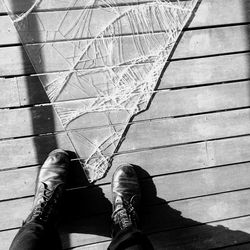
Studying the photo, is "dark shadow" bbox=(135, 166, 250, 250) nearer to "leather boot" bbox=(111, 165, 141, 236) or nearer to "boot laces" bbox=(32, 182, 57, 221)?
"leather boot" bbox=(111, 165, 141, 236)

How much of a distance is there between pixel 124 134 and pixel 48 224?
455mm

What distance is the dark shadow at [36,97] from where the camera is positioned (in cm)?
132

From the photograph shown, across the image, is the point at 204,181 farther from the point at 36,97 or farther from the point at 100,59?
the point at 36,97

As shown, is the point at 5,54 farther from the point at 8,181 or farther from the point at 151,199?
the point at 151,199

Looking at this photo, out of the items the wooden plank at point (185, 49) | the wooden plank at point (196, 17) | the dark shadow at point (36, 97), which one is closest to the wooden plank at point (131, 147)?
the dark shadow at point (36, 97)

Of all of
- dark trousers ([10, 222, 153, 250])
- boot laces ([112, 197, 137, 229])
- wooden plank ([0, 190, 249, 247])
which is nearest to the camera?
dark trousers ([10, 222, 153, 250])

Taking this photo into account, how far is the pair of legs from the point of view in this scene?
1205mm

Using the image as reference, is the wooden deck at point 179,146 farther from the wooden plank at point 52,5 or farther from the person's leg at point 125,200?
the wooden plank at point 52,5

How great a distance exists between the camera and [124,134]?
4.66 ft

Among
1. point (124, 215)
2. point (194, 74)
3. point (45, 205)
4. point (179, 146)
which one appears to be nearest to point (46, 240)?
point (45, 205)

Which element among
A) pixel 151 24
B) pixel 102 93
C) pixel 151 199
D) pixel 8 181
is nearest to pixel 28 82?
pixel 102 93

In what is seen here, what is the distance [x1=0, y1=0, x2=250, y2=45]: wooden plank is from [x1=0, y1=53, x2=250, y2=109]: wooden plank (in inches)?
5.8

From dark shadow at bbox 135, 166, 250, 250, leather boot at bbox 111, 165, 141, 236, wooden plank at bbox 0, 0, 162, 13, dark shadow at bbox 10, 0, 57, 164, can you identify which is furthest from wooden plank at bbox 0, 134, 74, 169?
wooden plank at bbox 0, 0, 162, 13

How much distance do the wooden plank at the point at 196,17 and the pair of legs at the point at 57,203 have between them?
48cm
